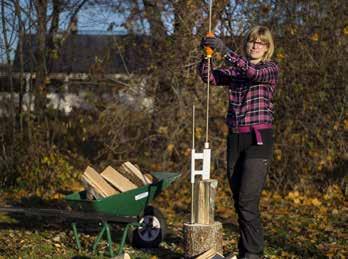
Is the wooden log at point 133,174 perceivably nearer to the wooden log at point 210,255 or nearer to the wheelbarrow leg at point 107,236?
the wheelbarrow leg at point 107,236

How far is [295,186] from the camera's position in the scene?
1008 centimetres

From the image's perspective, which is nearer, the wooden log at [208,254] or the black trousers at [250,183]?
the wooden log at [208,254]

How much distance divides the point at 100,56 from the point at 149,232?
4.77m

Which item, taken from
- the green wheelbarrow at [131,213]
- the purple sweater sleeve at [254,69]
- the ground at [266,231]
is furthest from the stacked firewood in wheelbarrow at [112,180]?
the purple sweater sleeve at [254,69]

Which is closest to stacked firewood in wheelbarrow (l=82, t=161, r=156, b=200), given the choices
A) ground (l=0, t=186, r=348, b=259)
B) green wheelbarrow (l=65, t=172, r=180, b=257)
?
green wheelbarrow (l=65, t=172, r=180, b=257)

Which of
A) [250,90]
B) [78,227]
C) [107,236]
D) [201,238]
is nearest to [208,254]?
[201,238]

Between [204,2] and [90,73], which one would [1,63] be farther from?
[204,2]

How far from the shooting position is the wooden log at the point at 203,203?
5.93 meters

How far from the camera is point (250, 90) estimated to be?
567 centimetres

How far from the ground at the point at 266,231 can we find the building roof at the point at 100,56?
2.14 meters

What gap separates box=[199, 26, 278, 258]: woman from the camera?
18.4 ft

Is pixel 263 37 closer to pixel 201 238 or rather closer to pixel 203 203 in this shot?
pixel 203 203

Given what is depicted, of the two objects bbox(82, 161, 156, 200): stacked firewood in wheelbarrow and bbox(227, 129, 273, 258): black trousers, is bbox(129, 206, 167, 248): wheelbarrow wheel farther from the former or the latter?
bbox(227, 129, 273, 258): black trousers

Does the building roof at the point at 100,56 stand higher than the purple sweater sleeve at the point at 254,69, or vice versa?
the building roof at the point at 100,56
